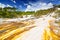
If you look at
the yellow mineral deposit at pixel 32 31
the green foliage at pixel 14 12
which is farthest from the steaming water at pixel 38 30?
the green foliage at pixel 14 12

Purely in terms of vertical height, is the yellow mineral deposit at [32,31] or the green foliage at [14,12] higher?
the green foliage at [14,12]

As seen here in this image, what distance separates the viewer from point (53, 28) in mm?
4203

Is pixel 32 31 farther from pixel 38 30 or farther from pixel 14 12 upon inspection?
pixel 14 12

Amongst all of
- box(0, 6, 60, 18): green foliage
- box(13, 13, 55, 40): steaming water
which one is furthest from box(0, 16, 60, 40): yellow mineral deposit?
box(0, 6, 60, 18): green foliage

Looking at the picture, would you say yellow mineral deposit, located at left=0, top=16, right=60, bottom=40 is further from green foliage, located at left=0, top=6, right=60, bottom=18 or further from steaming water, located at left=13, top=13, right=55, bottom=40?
green foliage, located at left=0, top=6, right=60, bottom=18

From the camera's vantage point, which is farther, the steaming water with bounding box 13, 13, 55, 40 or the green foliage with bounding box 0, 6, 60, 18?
the green foliage with bounding box 0, 6, 60, 18

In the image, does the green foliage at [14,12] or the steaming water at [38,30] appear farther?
the green foliage at [14,12]

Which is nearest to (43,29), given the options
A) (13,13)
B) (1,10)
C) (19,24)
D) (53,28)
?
(53,28)

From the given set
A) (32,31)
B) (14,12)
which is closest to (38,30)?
(32,31)

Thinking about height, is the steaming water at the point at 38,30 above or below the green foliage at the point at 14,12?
below

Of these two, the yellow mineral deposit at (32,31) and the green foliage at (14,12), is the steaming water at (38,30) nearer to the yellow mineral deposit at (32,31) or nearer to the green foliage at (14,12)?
the yellow mineral deposit at (32,31)

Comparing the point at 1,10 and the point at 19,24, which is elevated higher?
the point at 1,10

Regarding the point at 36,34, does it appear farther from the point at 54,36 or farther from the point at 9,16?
the point at 9,16

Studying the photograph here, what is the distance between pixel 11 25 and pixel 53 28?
1192mm
